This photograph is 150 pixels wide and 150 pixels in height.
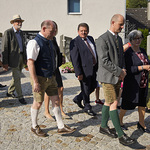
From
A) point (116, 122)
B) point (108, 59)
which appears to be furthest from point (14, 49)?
Result: point (116, 122)

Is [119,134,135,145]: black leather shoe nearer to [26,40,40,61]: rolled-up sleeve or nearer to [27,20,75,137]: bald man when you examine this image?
[27,20,75,137]: bald man

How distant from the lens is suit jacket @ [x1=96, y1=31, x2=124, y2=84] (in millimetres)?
3251

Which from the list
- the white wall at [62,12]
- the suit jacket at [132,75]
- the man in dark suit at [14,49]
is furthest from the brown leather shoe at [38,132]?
the white wall at [62,12]

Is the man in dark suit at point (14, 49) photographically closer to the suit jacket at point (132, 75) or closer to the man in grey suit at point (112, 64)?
the man in grey suit at point (112, 64)

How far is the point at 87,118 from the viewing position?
4496 mm

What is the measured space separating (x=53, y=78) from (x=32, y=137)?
1.05 meters

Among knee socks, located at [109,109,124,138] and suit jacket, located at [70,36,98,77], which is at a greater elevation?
suit jacket, located at [70,36,98,77]

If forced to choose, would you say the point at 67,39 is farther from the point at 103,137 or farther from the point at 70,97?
the point at 103,137

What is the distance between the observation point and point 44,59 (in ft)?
10.9

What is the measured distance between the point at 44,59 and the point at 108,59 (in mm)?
999

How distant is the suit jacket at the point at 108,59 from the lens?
10.7 feet

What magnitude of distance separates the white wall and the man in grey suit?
1095 centimetres

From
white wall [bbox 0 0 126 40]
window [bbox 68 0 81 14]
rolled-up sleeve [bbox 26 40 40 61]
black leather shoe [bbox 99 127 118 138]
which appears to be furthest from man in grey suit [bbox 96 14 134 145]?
window [bbox 68 0 81 14]

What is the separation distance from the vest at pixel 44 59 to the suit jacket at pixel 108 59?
78cm
